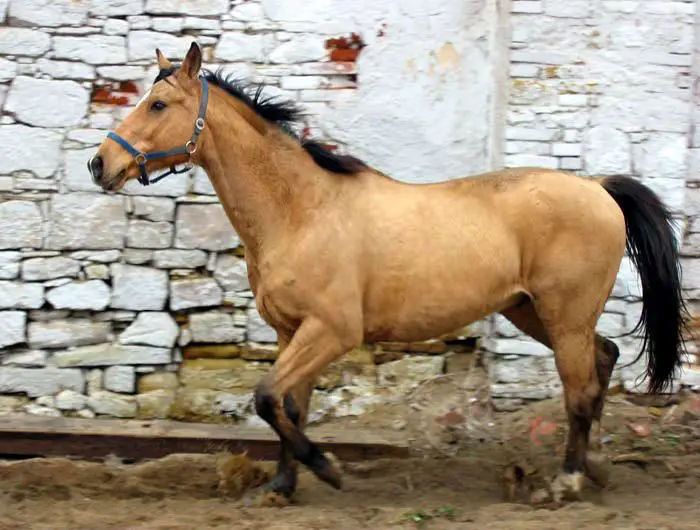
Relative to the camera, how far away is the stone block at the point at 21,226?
19.1ft

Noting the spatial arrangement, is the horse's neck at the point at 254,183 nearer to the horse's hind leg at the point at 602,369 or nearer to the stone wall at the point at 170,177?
the stone wall at the point at 170,177

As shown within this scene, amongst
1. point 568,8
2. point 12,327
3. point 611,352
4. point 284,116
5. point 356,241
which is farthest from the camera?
point 12,327

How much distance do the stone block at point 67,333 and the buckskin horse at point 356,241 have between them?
1806 millimetres

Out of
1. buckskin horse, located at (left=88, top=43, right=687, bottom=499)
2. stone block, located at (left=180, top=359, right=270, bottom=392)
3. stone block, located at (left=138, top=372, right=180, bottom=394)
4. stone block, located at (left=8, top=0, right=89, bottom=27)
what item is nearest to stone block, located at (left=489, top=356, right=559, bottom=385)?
buckskin horse, located at (left=88, top=43, right=687, bottom=499)

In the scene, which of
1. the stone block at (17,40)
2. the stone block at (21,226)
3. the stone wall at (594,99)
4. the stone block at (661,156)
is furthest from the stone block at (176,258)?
the stone block at (661,156)

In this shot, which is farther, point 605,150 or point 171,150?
point 605,150

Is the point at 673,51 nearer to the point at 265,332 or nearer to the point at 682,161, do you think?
the point at 682,161

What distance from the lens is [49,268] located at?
5832 mm

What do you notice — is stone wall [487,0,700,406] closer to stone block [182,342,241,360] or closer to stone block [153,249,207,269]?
stone block [182,342,241,360]

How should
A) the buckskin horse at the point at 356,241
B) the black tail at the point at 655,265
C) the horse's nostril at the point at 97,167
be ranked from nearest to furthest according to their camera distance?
the horse's nostril at the point at 97,167 → the buckskin horse at the point at 356,241 → the black tail at the point at 655,265

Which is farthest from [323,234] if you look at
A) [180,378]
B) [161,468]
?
[180,378]

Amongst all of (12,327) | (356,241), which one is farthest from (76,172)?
(356,241)

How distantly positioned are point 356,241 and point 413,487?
4.85 feet

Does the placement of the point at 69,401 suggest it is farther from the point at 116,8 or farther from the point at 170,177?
the point at 116,8
